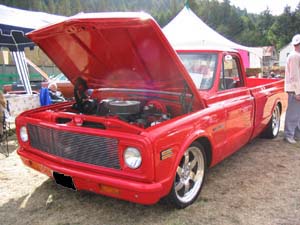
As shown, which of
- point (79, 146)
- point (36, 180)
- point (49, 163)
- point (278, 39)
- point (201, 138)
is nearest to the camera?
point (79, 146)

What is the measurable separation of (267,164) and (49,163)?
3.15m

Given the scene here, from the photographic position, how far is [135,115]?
3.62 metres

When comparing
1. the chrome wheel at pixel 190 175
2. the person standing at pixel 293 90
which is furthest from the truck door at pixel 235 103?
the person standing at pixel 293 90

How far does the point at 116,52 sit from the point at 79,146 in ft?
4.12

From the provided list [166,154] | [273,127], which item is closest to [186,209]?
[166,154]

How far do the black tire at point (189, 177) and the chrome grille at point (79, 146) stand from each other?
0.77 m

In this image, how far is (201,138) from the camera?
3486 millimetres

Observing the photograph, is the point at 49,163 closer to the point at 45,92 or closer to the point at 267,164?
the point at 267,164

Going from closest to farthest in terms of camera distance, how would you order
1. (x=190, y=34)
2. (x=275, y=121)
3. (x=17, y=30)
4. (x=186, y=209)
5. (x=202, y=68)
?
(x=186, y=209)
(x=202, y=68)
(x=275, y=121)
(x=17, y=30)
(x=190, y=34)

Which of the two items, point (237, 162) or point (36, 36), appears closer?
point (36, 36)

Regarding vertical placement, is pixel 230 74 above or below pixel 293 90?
above

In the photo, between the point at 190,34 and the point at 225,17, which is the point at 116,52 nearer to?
the point at 190,34

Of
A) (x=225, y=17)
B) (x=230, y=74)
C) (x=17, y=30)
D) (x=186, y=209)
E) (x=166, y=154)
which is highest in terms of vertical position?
(x=225, y=17)

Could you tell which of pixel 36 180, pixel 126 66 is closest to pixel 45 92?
pixel 36 180
